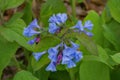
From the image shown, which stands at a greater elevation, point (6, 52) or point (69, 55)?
point (69, 55)

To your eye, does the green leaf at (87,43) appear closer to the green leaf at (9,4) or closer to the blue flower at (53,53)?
the blue flower at (53,53)

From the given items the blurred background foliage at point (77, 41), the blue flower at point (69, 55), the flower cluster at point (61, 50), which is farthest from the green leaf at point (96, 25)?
the blue flower at point (69, 55)

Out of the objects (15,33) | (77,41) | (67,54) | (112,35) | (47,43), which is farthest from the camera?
(112,35)

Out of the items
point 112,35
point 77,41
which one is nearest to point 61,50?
point 77,41

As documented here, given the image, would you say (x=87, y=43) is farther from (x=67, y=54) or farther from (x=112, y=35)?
(x=112, y=35)

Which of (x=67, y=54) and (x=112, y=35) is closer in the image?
(x=67, y=54)

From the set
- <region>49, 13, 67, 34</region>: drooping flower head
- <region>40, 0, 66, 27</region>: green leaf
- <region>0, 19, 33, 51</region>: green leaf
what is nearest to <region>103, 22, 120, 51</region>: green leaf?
<region>40, 0, 66, 27</region>: green leaf

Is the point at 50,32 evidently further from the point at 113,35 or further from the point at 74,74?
the point at 113,35
